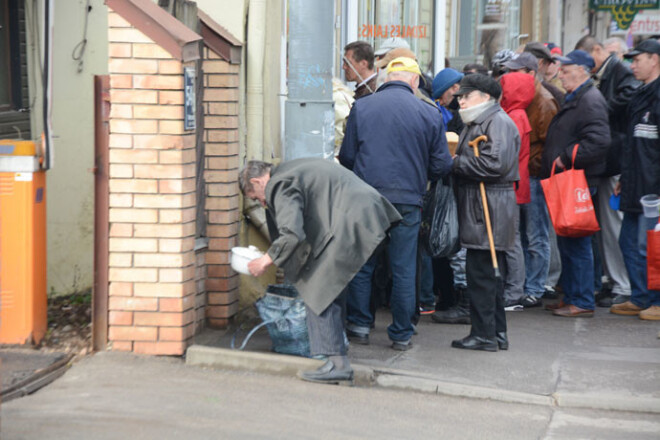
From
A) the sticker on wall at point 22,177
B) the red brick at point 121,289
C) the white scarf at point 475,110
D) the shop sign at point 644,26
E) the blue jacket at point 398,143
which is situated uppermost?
the shop sign at point 644,26

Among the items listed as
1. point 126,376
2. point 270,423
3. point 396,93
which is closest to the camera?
point 270,423

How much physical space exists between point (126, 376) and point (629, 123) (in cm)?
437

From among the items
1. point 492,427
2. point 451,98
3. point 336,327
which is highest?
point 451,98

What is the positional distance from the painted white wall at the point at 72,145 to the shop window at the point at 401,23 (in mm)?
3537

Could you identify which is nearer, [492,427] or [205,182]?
[492,427]

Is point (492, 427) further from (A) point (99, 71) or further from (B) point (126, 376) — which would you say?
(A) point (99, 71)

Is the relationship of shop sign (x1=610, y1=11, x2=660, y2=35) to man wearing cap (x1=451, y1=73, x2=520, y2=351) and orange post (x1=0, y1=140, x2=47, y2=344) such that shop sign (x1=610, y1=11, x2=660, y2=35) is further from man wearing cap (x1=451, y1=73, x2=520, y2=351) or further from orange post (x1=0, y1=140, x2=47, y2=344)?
orange post (x1=0, y1=140, x2=47, y2=344)

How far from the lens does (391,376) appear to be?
627 cm

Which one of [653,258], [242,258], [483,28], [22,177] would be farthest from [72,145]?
[483,28]

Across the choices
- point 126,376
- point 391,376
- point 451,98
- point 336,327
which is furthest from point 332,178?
point 451,98

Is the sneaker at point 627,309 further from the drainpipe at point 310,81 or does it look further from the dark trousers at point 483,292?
the drainpipe at point 310,81

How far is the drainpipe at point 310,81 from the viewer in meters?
6.12

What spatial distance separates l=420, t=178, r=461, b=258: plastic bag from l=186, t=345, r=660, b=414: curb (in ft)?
3.85

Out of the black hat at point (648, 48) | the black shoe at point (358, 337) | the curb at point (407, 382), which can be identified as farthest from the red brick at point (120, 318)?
the black hat at point (648, 48)
